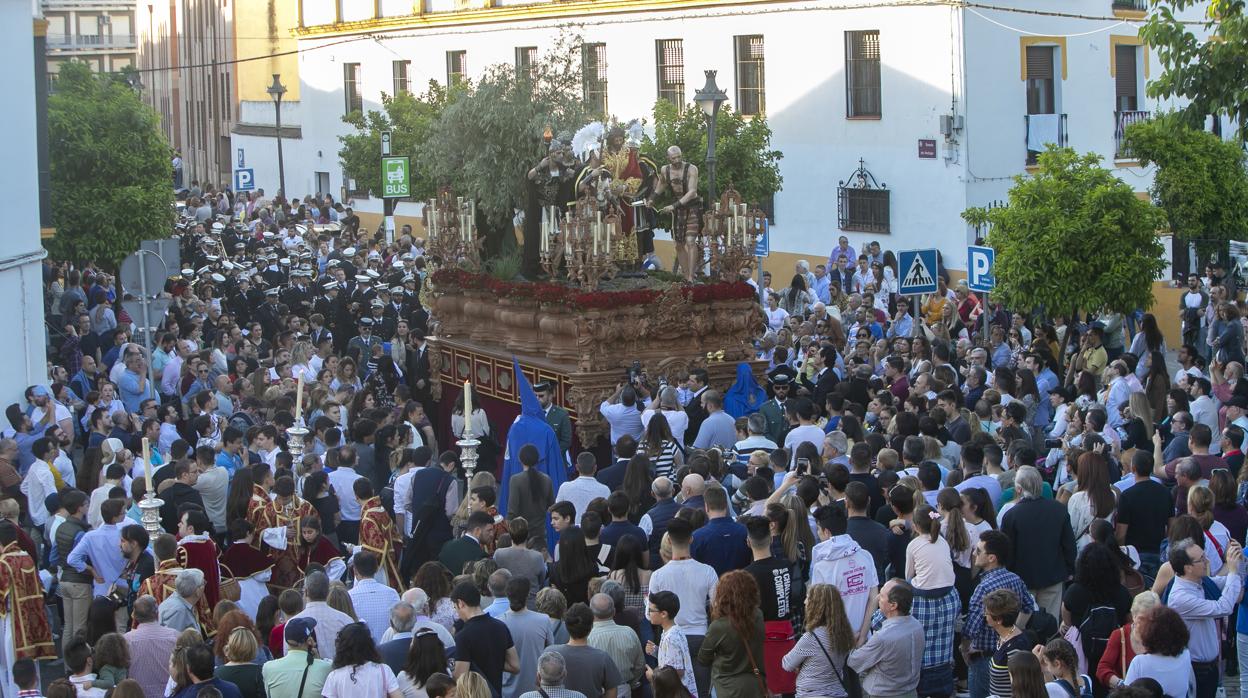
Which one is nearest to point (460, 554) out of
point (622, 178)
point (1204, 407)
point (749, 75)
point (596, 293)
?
point (596, 293)

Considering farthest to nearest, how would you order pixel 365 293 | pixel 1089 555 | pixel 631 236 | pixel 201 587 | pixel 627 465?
pixel 365 293 → pixel 631 236 → pixel 627 465 → pixel 201 587 → pixel 1089 555

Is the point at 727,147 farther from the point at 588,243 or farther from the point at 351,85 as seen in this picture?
the point at 351,85

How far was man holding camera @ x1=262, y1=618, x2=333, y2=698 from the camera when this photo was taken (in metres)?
8.72

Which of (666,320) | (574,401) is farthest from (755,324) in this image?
(574,401)

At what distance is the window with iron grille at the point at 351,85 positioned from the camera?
47.0 m

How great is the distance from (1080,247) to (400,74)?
28.3 m

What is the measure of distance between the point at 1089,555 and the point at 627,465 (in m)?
4.18

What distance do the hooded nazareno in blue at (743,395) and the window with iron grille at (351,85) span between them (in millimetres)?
31233

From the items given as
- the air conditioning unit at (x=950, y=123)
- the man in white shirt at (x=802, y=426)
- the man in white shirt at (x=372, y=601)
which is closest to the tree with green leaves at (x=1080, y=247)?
the man in white shirt at (x=802, y=426)

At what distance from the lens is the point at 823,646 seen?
9086mm

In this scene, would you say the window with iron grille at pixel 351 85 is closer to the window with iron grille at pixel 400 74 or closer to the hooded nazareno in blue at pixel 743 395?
the window with iron grille at pixel 400 74

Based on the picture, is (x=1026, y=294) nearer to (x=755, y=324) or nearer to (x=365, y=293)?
(x=755, y=324)

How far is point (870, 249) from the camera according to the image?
27578 millimetres

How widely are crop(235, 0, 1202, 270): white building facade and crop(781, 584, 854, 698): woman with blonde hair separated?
17184 millimetres
